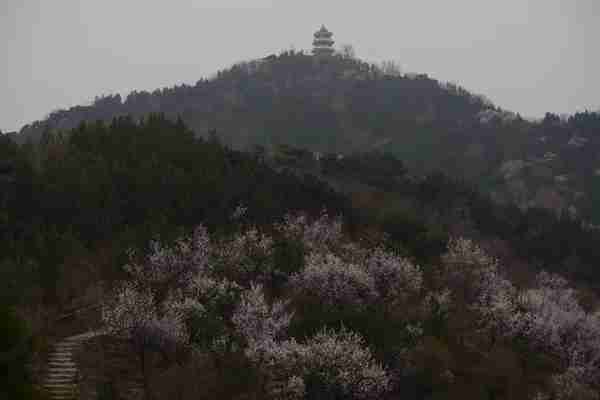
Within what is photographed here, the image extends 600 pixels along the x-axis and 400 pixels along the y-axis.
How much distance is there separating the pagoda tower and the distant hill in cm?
1103

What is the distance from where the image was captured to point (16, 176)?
50.7 m

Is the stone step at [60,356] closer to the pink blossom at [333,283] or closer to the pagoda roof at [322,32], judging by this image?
the pink blossom at [333,283]

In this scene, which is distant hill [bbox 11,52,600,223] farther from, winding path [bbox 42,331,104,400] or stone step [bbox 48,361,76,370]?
stone step [bbox 48,361,76,370]

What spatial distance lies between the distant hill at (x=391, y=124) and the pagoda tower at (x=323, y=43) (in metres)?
11.0

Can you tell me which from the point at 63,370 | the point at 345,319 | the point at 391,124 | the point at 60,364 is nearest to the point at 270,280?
the point at 345,319

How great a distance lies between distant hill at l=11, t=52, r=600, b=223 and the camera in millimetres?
96438

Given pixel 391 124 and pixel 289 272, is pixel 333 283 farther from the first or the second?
pixel 391 124

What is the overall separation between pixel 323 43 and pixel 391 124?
46.0 metres

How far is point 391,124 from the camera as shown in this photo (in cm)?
11612

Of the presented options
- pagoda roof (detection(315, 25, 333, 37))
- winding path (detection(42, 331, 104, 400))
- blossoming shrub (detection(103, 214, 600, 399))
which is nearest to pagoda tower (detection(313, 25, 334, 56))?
pagoda roof (detection(315, 25, 333, 37))

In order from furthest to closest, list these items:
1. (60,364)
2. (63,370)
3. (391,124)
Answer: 1. (391,124)
2. (60,364)
3. (63,370)

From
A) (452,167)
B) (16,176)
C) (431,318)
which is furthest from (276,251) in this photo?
(452,167)

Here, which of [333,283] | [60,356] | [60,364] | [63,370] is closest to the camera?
[63,370]

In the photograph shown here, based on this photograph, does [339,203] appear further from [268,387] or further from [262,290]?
[268,387]
